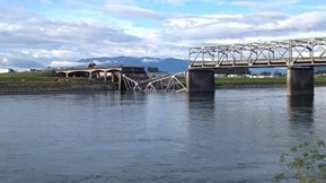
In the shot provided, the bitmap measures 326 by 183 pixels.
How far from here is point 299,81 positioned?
363ft

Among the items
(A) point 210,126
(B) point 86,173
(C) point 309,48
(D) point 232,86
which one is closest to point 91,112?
(A) point 210,126

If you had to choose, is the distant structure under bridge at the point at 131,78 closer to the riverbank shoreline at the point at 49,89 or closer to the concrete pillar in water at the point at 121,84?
the concrete pillar in water at the point at 121,84

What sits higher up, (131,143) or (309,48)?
(309,48)

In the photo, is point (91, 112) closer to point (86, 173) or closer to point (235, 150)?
point (235, 150)

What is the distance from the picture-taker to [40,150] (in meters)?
34.5

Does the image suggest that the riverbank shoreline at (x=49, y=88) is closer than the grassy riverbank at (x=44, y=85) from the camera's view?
Yes

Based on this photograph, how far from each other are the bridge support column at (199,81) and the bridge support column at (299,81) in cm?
2822

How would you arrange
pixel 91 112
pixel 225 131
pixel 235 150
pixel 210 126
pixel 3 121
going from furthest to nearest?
pixel 91 112 < pixel 3 121 < pixel 210 126 < pixel 225 131 < pixel 235 150

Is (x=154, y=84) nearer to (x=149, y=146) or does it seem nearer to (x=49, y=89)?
(x=49, y=89)

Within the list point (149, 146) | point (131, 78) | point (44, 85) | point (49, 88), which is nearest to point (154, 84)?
point (131, 78)

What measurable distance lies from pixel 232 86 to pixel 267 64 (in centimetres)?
5165

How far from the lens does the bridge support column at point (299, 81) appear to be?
354ft


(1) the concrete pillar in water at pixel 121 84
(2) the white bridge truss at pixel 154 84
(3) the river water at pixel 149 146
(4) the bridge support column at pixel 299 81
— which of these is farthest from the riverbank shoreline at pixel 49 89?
(3) the river water at pixel 149 146

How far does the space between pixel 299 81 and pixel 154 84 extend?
1996 inches
